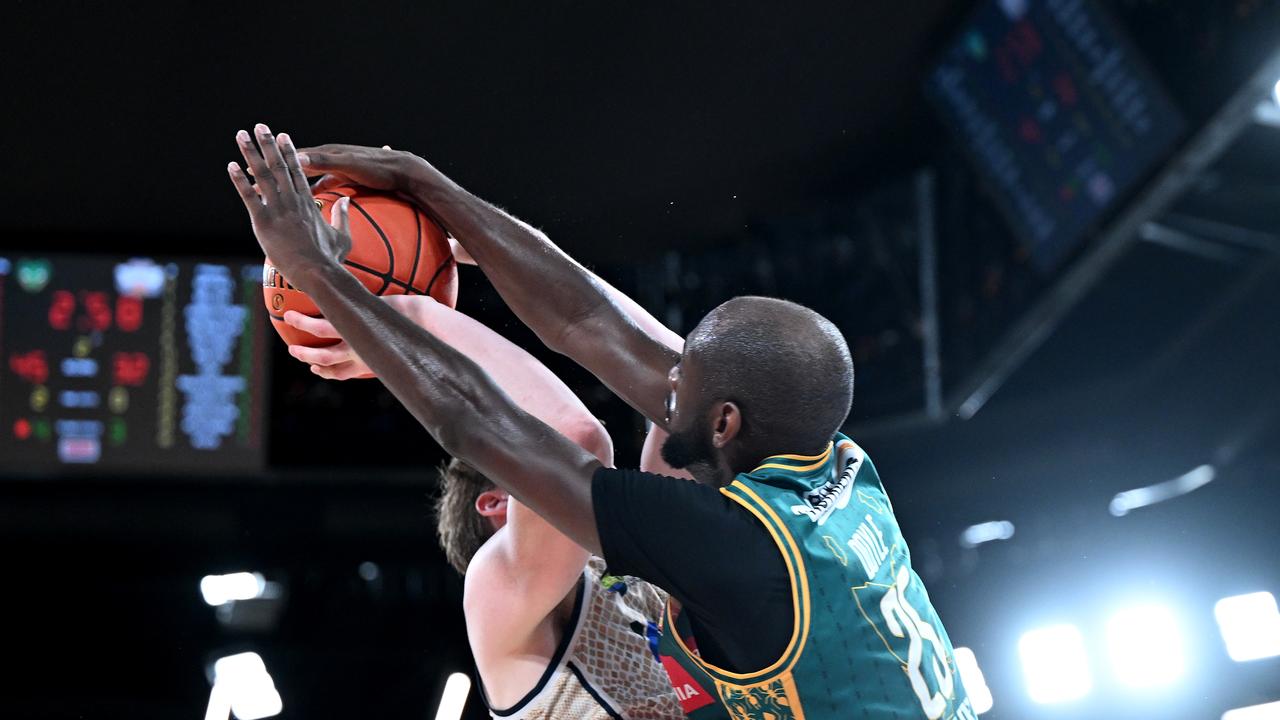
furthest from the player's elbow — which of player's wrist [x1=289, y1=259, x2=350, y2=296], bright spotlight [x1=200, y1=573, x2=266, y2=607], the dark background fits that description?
bright spotlight [x1=200, y1=573, x2=266, y2=607]

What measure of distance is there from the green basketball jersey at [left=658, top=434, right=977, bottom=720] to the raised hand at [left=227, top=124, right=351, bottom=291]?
26.3 inches

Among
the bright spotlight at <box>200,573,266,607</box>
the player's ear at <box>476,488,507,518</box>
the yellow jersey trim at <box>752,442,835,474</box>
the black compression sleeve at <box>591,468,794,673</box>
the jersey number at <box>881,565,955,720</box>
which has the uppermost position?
the bright spotlight at <box>200,573,266,607</box>

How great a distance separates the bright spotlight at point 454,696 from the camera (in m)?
8.14

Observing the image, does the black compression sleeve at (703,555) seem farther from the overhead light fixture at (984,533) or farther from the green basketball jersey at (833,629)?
the overhead light fixture at (984,533)

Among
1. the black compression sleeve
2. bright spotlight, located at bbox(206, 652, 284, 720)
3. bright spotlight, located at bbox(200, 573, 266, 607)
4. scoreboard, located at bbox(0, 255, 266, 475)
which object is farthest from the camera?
bright spotlight, located at bbox(200, 573, 266, 607)

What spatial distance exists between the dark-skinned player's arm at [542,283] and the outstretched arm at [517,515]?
10.2 inches

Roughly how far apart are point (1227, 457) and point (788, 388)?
489 centimetres

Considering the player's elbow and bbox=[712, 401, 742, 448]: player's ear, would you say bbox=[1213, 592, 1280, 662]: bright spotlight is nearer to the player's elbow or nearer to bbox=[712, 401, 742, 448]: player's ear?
the player's elbow

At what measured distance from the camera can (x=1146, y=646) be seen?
6.58m

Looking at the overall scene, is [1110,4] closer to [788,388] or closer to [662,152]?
[788,388]

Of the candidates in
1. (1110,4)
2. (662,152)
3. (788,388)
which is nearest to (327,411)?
(662,152)

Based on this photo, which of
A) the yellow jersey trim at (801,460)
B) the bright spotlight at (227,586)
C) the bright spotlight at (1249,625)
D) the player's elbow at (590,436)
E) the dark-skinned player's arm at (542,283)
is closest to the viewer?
the yellow jersey trim at (801,460)

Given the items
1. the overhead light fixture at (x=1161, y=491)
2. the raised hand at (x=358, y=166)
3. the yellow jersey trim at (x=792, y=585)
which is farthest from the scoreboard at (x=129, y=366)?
the yellow jersey trim at (x=792, y=585)

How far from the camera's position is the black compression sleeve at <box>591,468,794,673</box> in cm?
171
